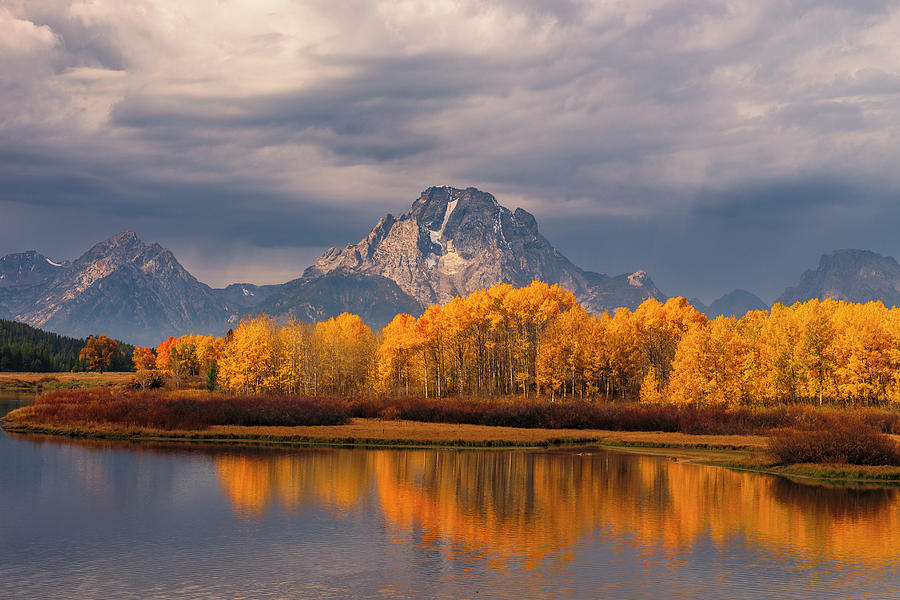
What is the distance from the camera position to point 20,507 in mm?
35156

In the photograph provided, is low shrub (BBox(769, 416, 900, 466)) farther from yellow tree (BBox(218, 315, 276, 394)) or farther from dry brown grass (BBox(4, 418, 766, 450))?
yellow tree (BBox(218, 315, 276, 394))

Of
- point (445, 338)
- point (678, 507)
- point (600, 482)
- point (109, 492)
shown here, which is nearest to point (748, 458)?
point (600, 482)

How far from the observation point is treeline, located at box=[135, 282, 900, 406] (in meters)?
96.1

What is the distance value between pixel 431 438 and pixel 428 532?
3701cm

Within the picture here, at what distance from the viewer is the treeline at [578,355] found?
96.1 m

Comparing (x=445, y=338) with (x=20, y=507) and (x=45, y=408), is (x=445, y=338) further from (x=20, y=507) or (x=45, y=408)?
(x=20, y=507)

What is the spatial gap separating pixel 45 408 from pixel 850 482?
253ft

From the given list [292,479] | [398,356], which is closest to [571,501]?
[292,479]

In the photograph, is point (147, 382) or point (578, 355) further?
point (147, 382)

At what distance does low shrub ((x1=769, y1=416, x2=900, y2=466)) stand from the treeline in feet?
120

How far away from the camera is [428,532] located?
31234 millimetres

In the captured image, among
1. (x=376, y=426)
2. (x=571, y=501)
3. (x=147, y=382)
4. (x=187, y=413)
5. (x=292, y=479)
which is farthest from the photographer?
(x=147, y=382)

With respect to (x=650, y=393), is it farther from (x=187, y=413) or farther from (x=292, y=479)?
(x=292, y=479)

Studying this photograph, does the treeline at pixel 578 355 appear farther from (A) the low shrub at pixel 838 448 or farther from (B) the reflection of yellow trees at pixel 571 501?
(B) the reflection of yellow trees at pixel 571 501
